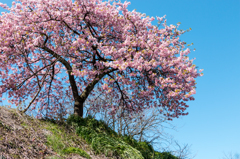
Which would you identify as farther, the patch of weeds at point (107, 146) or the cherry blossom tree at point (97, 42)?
the cherry blossom tree at point (97, 42)

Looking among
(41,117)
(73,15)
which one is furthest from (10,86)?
(73,15)

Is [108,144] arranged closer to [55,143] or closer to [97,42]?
[55,143]

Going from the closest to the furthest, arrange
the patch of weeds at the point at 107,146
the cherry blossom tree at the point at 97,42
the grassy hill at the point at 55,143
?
the grassy hill at the point at 55,143
the patch of weeds at the point at 107,146
the cherry blossom tree at the point at 97,42

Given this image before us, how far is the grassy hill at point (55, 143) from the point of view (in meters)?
5.34

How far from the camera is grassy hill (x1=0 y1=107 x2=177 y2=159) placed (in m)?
5.34

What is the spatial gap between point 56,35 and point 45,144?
703 centimetres

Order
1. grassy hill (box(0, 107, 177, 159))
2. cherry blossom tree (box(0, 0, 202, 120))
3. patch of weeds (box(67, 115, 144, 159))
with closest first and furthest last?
grassy hill (box(0, 107, 177, 159)) → patch of weeds (box(67, 115, 144, 159)) → cherry blossom tree (box(0, 0, 202, 120))

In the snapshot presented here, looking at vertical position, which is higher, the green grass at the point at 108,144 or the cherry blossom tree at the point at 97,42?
the cherry blossom tree at the point at 97,42

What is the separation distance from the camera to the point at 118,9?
434 inches

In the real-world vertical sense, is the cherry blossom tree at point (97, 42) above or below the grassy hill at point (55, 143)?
above

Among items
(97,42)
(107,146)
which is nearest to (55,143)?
(107,146)

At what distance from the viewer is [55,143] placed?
592 centimetres

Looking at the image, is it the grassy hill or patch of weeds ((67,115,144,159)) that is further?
patch of weeds ((67,115,144,159))

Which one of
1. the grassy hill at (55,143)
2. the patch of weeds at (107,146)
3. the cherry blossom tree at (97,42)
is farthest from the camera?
the cherry blossom tree at (97,42)
